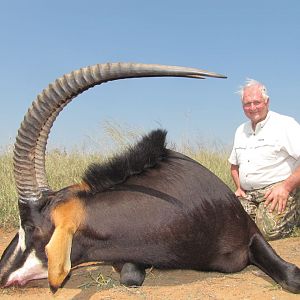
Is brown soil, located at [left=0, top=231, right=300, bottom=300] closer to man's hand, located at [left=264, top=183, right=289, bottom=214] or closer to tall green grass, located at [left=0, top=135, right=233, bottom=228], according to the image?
man's hand, located at [left=264, top=183, right=289, bottom=214]

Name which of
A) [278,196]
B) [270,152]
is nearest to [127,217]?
[278,196]

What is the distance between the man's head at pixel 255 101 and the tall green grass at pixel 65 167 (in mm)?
2462

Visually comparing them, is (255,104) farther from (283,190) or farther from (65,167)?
(65,167)

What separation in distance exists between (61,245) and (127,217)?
546 mm

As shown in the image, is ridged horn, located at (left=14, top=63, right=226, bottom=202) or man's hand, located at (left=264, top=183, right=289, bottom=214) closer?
ridged horn, located at (left=14, top=63, right=226, bottom=202)

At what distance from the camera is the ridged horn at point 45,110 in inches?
113

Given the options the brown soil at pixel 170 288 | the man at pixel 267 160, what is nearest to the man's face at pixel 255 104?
the man at pixel 267 160

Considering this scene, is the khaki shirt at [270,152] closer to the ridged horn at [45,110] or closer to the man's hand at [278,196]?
the man's hand at [278,196]

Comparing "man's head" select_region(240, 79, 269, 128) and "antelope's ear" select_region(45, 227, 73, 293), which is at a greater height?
"man's head" select_region(240, 79, 269, 128)

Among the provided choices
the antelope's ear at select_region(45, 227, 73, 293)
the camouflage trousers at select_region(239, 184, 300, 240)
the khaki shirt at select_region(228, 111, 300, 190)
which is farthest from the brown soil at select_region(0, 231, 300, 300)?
the khaki shirt at select_region(228, 111, 300, 190)

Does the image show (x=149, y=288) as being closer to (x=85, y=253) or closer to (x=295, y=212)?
(x=85, y=253)

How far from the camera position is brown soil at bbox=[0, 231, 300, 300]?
3445mm

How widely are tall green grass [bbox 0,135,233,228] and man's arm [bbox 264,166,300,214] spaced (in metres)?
2.73

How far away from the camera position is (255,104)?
202 inches
